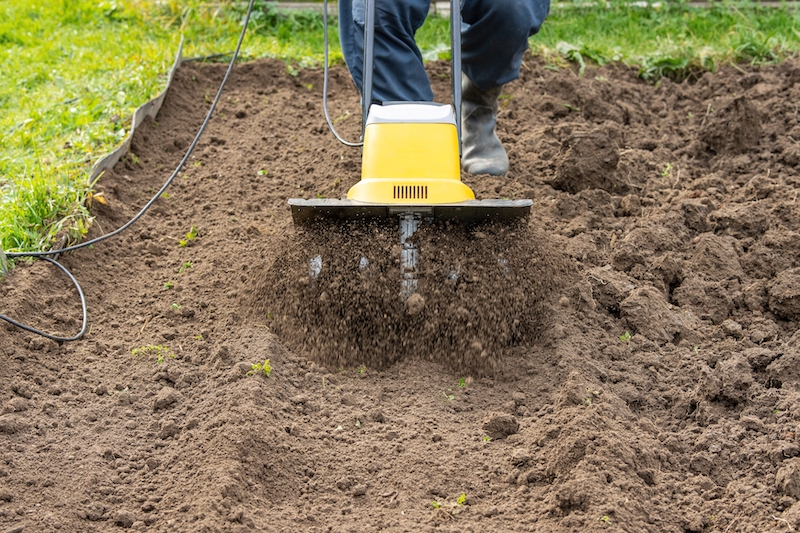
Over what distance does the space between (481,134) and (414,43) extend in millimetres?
695

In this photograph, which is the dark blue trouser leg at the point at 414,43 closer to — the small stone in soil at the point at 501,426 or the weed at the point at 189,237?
the weed at the point at 189,237

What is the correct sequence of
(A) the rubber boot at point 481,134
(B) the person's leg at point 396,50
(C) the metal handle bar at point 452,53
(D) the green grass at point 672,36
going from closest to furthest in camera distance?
(C) the metal handle bar at point 452,53
(B) the person's leg at point 396,50
(A) the rubber boot at point 481,134
(D) the green grass at point 672,36

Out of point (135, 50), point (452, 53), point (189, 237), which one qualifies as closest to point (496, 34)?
point (452, 53)

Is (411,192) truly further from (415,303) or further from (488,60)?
(488,60)

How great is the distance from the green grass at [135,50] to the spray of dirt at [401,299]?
4.41ft

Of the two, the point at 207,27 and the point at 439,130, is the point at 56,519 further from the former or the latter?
the point at 207,27

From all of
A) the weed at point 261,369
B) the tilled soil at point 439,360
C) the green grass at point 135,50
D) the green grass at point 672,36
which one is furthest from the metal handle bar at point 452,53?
the green grass at point 672,36

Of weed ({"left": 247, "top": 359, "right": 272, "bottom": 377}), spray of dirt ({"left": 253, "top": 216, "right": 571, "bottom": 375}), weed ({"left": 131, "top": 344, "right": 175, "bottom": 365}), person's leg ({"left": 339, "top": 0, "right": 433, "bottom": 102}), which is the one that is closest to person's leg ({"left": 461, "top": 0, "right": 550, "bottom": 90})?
person's leg ({"left": 339, "top": 0, "right": 433, "bottom": 102})

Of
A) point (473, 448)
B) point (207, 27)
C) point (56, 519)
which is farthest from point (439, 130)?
point (207, 27)

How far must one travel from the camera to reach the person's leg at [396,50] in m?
3.46

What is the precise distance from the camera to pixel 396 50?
354cm

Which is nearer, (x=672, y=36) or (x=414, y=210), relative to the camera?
(x=414, y=210)

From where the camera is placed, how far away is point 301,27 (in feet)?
20.9

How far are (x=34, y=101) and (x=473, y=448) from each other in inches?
154
